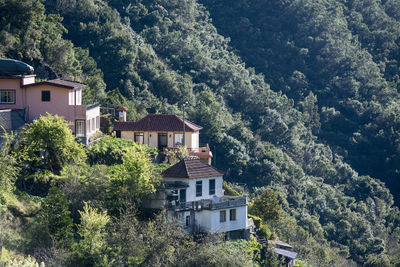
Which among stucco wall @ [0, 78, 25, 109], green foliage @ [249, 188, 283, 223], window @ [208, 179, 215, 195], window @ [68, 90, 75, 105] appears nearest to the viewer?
window @ [208, 179, 215, 195]

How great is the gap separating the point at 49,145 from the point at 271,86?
109319 mm

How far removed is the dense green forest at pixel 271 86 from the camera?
293 feet

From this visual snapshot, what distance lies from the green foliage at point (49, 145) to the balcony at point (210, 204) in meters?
8.28

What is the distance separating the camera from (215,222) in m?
57.0

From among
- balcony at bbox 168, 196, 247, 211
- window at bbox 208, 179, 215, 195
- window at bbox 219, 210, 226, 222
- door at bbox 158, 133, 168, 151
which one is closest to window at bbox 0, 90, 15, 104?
door at bbox 158, 133, 168, 151

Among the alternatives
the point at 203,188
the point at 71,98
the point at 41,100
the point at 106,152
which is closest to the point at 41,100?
the point at 41,100

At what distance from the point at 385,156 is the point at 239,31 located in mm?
44351

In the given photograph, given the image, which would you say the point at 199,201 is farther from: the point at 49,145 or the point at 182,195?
the point at 49,145

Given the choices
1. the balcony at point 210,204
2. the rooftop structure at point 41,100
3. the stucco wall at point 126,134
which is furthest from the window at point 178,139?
the balcony at point 210,204

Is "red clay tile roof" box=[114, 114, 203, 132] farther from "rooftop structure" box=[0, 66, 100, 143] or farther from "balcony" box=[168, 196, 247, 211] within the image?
"balcony" box=[168, 196, 247, 211]

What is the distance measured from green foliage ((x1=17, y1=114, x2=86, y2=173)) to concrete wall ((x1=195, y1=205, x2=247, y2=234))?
9.96 metres

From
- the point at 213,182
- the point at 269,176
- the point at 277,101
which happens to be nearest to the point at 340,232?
the point at 269,176

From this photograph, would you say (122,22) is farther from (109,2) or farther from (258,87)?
(258,87)

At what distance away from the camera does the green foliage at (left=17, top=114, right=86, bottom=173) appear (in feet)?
179
